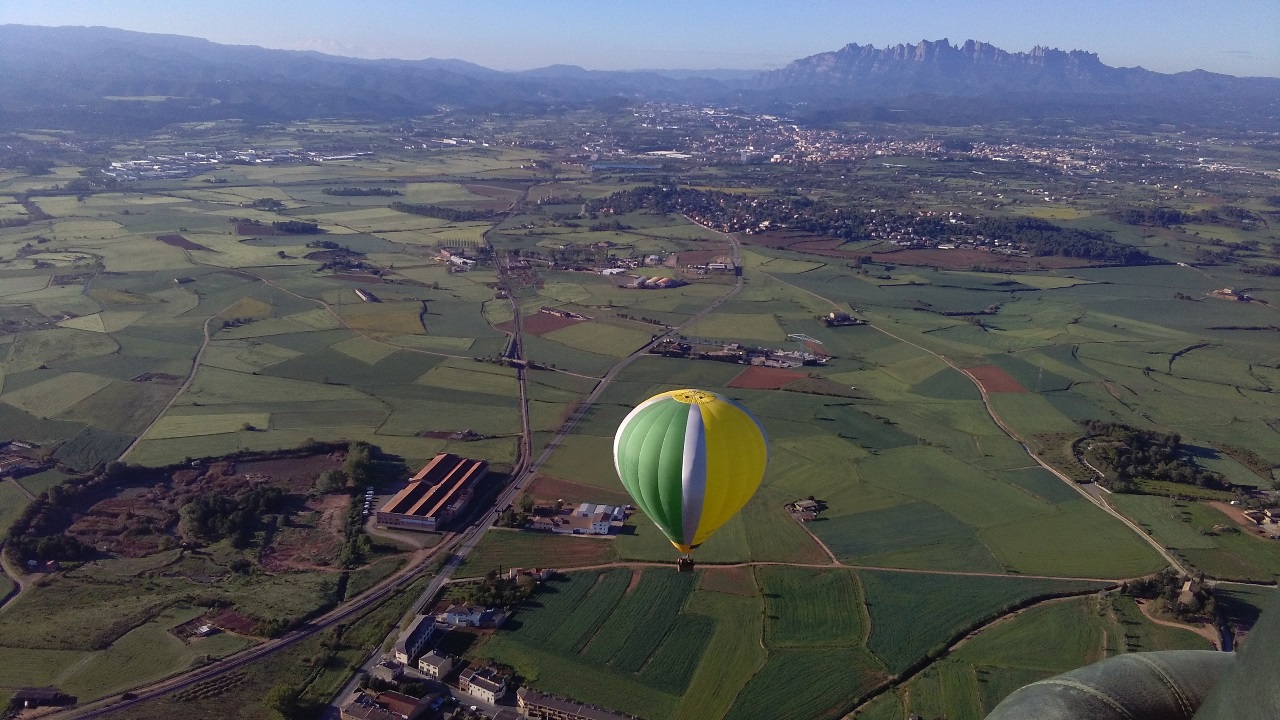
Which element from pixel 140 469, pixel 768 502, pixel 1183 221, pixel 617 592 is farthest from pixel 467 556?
pixel 1183 221

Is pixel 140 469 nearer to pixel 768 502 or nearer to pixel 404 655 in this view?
pixel 404 655

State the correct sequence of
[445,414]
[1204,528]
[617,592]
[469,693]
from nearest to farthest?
[469,693] < [617,592] < [1204,528] < [445,414]

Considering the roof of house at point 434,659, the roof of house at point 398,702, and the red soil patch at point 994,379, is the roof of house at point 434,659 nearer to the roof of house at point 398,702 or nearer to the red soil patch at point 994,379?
the roof of house at point 398,702

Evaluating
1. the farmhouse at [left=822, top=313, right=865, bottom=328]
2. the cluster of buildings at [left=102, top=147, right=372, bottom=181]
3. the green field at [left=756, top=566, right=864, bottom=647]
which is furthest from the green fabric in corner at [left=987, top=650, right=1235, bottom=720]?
the cluster of buildings at [left=102, top=147, right=372, bottom=181]

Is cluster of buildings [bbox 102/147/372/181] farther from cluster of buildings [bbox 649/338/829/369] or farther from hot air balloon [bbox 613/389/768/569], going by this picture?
hot air balloon [bbox 613/389/768/569]

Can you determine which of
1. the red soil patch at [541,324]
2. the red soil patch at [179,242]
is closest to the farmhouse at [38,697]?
the red soil patch at [541,324]

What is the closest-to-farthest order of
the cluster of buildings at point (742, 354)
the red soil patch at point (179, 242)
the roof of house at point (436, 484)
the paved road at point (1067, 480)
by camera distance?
the paved road at point (1067, 480) → the roof of house at point (436, 484) → the cluster of buildings at point (742, 354) → the red soil patch at point (179, 242)
